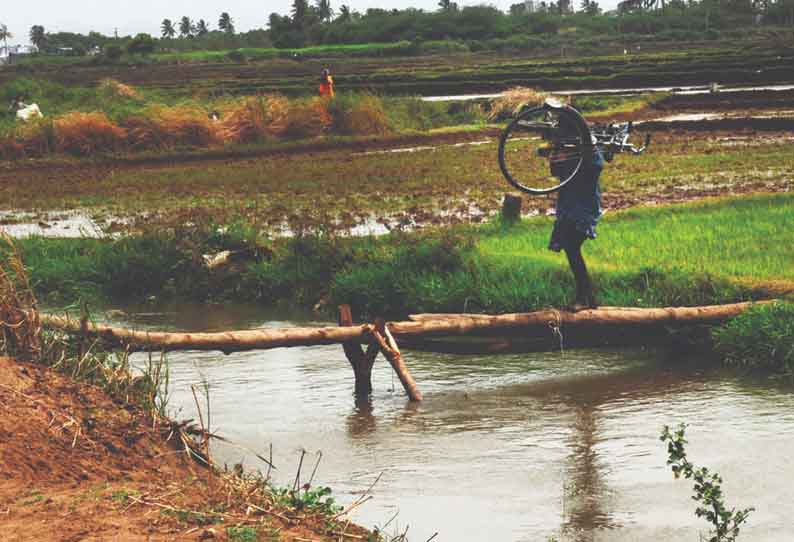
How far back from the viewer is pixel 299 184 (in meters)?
18.2

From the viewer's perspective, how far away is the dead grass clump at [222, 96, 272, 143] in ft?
82.3

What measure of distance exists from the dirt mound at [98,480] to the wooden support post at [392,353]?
78.3 inches

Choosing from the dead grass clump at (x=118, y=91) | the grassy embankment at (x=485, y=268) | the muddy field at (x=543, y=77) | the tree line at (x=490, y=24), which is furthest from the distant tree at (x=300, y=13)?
the grassy embankment at (x=485, y=268)

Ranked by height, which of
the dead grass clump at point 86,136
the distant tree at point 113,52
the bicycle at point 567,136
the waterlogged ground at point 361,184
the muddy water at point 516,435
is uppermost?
→ the distant tree at point 113,52

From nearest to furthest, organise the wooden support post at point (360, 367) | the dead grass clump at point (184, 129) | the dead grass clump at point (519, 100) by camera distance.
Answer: the wooden support post at point (360, 367) → the dead grass clump at point (519, 100) → the dead grass clump at point (184, 129)

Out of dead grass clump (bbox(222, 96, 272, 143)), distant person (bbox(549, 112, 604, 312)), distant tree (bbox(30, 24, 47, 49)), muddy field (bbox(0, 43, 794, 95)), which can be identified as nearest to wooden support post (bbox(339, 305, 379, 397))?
distant person (bbox(549, 112, 604, 312))

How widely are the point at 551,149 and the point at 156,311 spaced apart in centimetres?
497

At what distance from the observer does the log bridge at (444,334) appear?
738 cm

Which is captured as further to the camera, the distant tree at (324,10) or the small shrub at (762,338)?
the distant tree at (324,10)

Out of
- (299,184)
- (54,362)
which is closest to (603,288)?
(54,362)

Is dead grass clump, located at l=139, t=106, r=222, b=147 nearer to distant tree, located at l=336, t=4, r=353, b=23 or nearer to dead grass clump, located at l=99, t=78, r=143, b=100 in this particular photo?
dead grass clump, located at l=99, t=78, r=143, b=100

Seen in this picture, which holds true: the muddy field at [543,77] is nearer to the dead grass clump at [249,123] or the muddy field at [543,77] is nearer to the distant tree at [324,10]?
the dead grass clump at [249,123]

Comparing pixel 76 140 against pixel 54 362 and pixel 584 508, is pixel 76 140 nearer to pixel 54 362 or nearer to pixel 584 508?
pixel 54 362

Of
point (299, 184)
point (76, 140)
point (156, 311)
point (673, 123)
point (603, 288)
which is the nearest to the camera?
point (603, 288)
